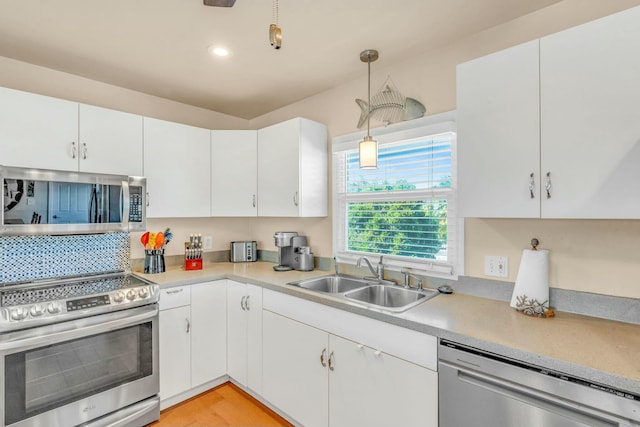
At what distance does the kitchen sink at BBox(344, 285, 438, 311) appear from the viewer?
199 centimetres

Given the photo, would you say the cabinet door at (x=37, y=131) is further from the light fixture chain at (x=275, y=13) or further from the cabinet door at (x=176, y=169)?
the light fixture chain at (x=275, y=13)

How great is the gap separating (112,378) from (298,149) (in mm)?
1953

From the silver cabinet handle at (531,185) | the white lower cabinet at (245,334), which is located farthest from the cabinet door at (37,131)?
the silver cabinet handle at (531,185)

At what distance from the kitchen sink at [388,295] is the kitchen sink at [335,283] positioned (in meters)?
0.11

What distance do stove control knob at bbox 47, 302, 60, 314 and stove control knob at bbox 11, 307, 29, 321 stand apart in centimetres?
9

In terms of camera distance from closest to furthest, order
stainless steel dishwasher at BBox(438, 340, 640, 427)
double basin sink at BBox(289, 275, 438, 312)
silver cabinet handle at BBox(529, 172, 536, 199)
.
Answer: stainless steel dishwasher at BBox(438, 340, 640, 427)
silver cabinet handle at BBox(529, 172, 536, 199)
double basin sink at BBox(289, 275, 438, 312)

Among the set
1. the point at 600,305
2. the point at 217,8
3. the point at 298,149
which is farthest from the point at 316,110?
the point at 600,305

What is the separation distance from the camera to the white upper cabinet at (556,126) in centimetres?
118

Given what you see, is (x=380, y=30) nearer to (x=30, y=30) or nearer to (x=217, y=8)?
(x=217, y=8)

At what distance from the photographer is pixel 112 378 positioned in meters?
1.93

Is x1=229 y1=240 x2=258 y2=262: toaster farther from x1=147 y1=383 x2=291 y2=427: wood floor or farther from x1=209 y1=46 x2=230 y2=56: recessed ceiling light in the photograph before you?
x1=209 y1=46 x2=230 y2=56: recessed ceiling light

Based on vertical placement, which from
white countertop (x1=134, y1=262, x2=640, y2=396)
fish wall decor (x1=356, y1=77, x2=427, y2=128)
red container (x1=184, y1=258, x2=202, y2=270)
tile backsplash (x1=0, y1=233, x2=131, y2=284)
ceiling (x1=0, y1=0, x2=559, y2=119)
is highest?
ceiling (x1=0, y1=0, x2=559, y2=119)

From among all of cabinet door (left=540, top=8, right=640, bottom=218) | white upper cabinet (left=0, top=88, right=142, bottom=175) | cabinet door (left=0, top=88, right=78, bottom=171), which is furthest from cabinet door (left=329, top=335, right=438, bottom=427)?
cabinet door (left=0, top=88, right=78, bottom=171)

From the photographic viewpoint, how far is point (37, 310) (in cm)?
167
